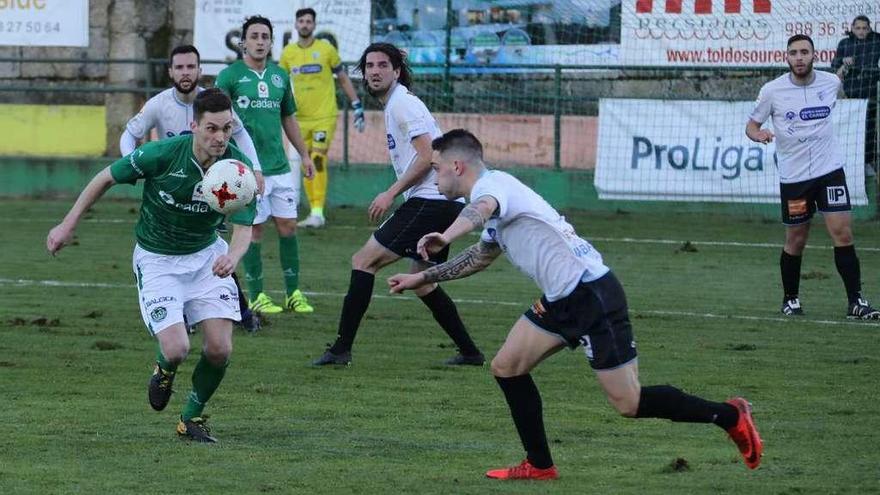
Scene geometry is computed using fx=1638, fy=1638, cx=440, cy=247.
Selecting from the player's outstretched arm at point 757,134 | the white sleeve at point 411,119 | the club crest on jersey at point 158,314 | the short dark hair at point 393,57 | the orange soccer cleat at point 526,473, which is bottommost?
the orange soccer cleat at point 526,473

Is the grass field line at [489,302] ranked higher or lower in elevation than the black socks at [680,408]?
lower

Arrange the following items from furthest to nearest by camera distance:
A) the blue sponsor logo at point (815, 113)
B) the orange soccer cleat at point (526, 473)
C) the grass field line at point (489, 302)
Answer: the blue sponsor logo at point (815, 113), the grass field line at point (489, 302), the orange soccer cleat at point (526, 473)

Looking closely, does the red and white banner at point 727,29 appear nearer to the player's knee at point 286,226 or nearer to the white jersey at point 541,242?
the player's knee at point 286,226

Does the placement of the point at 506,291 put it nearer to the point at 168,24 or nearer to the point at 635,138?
the point at 635,138

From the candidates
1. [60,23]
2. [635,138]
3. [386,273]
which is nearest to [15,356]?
[386,273]

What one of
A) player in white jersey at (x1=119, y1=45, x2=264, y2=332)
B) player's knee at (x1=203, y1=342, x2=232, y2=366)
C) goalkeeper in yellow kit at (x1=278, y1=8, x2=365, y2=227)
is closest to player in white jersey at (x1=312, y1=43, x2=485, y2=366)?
player in white jersey at (x1=119, y1=45, x2=264, y2=332)

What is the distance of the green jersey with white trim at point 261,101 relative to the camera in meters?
12.8

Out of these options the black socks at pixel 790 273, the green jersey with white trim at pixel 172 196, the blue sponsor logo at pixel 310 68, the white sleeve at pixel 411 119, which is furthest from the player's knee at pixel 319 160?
the green jersey with white trim at pixel 172 196

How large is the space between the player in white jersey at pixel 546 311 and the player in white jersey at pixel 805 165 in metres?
5.97

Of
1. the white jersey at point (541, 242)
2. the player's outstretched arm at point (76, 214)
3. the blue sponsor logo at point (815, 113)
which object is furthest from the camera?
the blue sponsor logo at point (815, 113)

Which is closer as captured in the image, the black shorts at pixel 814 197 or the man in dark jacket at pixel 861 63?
the black shorts at pixel 814 197

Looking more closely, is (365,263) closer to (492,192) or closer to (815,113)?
(492,192)

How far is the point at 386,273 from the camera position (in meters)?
16.0

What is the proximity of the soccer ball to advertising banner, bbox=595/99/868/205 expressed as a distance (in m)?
13.1
